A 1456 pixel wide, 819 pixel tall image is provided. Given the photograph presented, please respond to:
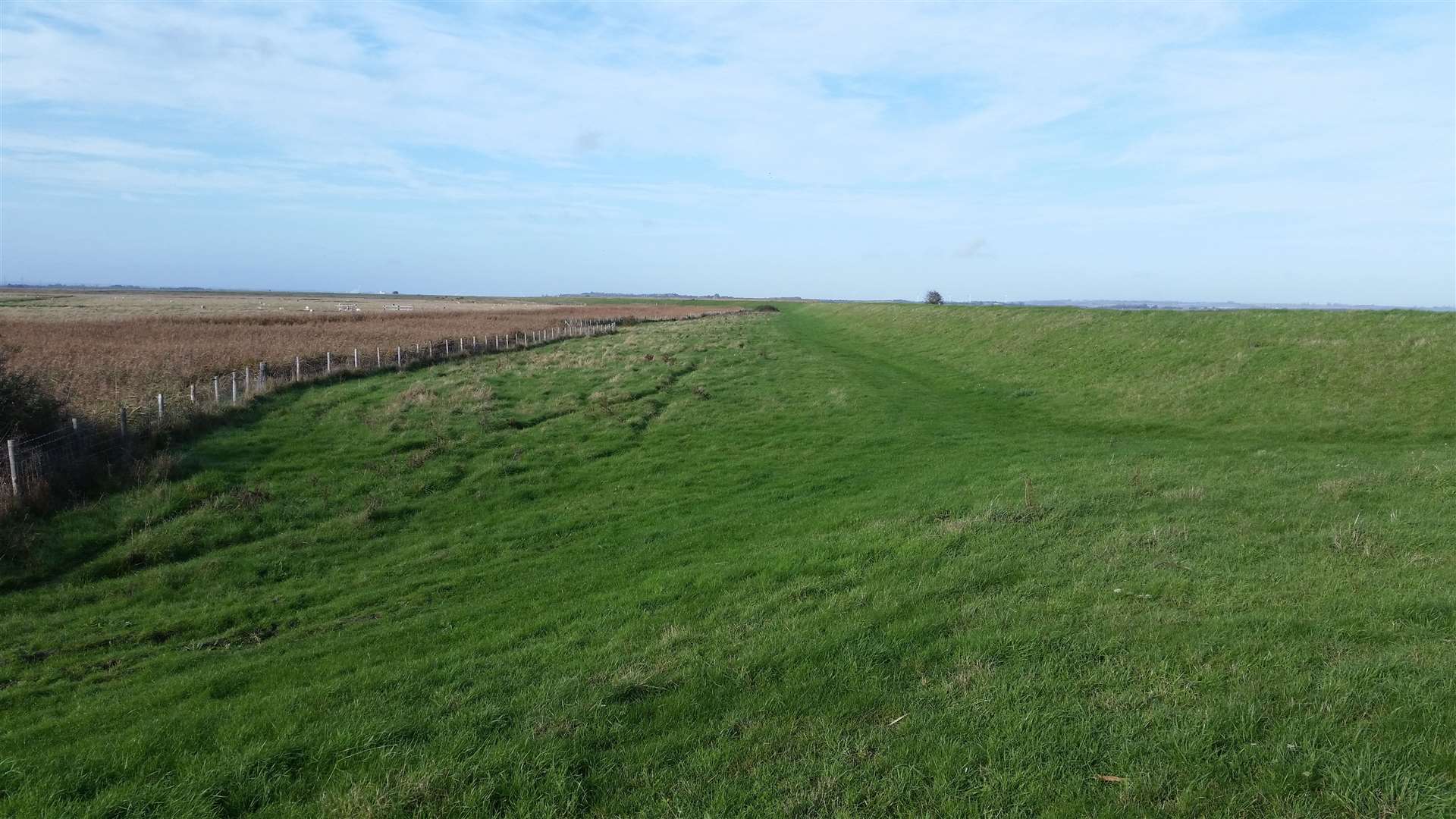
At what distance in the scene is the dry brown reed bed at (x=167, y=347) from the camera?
86.3 feet

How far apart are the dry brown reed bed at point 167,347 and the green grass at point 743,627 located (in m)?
10.1

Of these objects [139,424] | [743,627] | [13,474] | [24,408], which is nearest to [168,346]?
[139,424]

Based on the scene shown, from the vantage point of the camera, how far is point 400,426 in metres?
21.8

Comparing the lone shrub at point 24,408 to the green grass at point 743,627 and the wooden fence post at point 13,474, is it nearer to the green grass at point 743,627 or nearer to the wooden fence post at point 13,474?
the wooden fence post at point 13,474

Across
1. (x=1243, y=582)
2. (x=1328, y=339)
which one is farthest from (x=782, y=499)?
(x=1328, y=339)

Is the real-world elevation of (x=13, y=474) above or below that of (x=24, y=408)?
below

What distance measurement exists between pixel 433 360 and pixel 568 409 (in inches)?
622

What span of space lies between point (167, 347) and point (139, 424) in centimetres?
2445

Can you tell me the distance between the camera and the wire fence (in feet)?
46.6

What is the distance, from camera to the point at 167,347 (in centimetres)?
3872

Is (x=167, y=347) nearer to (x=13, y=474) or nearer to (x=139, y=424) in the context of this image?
(x=139, y=424)

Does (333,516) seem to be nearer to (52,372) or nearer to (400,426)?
(400,426)

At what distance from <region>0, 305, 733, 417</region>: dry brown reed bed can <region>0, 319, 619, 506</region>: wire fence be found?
0.76 m

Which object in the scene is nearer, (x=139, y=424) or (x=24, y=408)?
(x=24, y=408)
